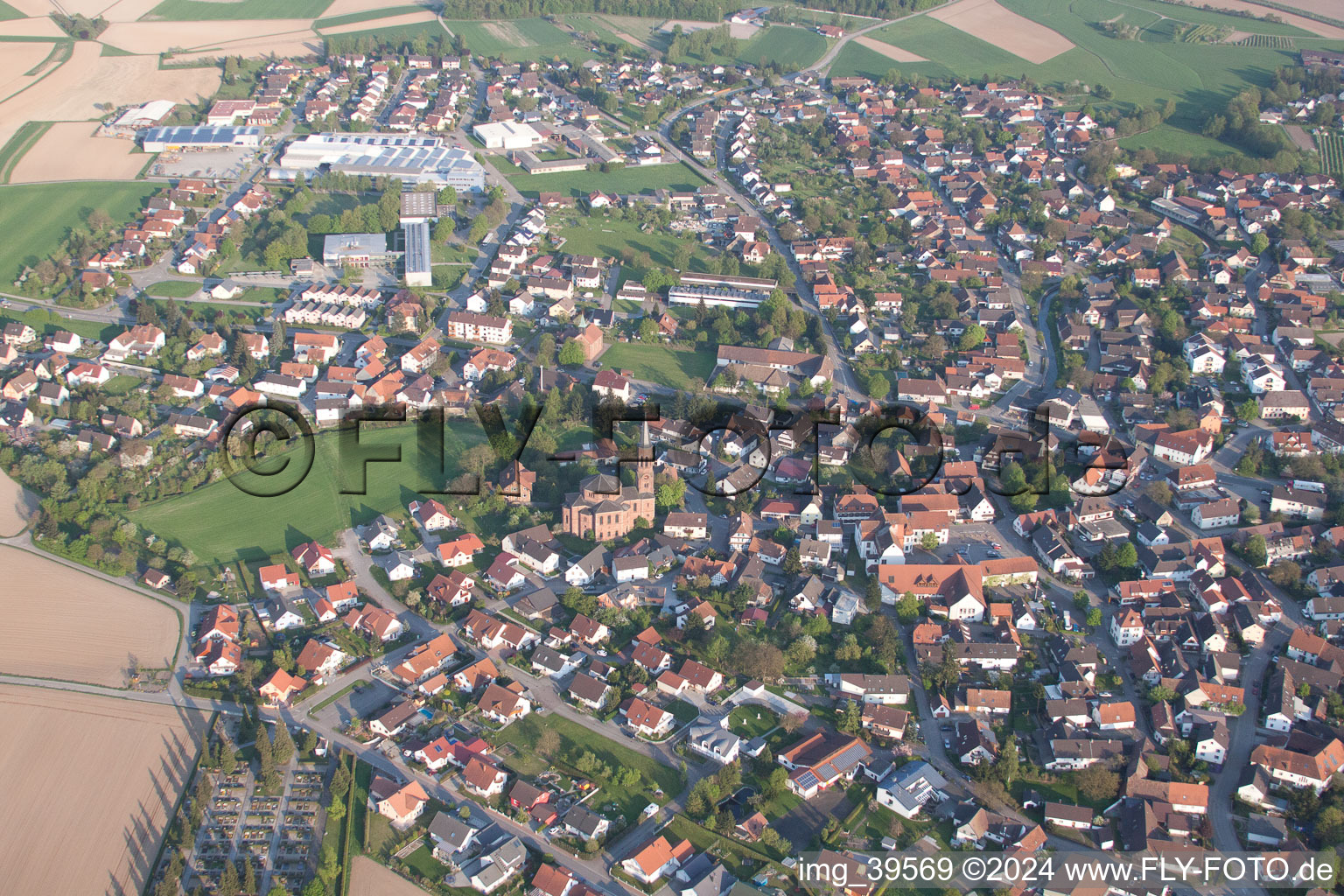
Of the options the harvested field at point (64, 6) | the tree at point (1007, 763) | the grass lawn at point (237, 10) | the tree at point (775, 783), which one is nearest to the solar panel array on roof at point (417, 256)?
the tree at point (775, 783)

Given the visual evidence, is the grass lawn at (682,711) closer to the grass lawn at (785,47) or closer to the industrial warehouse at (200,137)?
the industrial warehouse at (200,137)

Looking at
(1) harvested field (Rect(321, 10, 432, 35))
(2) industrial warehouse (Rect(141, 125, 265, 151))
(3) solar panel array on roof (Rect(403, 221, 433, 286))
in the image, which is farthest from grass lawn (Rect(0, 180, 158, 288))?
(1) harvested field (Rect(321, 10, 432, 35))

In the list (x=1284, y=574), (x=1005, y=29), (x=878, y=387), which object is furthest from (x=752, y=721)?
(x=1005, y=29)

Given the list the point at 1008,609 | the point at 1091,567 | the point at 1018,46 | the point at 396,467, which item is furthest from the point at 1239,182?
the point at 396,467

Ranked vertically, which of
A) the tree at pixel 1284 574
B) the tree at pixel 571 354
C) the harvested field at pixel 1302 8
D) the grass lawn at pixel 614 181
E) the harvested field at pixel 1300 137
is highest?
the harvested field at pixel 1302 8

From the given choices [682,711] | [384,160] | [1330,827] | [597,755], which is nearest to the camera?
[1330,827]

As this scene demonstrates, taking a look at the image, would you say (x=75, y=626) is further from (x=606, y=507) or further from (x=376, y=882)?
(x=606, y=507)
